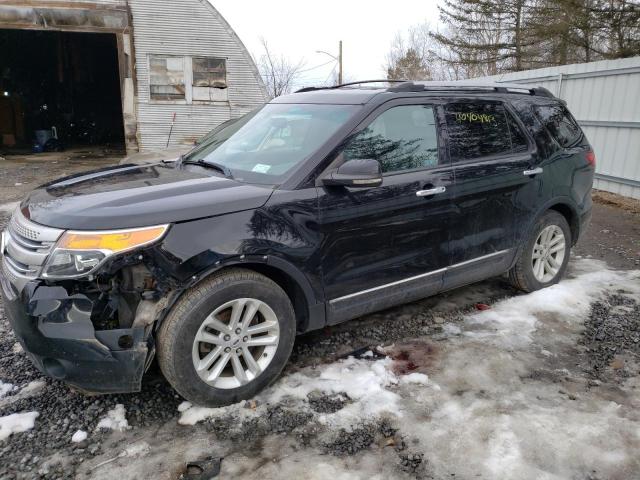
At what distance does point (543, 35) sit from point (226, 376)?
1941cm

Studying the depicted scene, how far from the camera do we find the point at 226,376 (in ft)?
9.69

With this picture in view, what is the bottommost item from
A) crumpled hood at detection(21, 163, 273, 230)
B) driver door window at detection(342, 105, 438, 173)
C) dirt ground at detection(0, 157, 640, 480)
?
dirt ground at detection(0, 157, 640, 480)

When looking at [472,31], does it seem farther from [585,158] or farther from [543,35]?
[585,158]

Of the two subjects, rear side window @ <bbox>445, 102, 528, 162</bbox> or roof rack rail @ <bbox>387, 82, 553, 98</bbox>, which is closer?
roof rack rail @ <bbox>387, 82, 553, 98</bbox>

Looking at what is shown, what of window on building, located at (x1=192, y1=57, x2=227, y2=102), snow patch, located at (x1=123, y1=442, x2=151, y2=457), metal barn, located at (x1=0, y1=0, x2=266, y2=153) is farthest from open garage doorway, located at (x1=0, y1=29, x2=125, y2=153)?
snow patch, located at (x1=123, y1=442, x2=151, y2=457)

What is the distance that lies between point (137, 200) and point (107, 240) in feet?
1.06

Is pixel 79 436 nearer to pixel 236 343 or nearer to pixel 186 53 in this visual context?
pixel 236 343

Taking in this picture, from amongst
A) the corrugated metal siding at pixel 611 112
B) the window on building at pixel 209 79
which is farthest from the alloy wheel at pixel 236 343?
the window on building at pixel 209 79

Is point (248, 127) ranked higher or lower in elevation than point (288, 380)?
higher

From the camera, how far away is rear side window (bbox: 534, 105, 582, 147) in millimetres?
4484

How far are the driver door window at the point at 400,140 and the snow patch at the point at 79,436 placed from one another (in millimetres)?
2213

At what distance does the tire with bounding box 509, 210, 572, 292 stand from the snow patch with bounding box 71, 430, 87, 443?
364 cm

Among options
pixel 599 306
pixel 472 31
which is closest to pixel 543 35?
pixel 472 31

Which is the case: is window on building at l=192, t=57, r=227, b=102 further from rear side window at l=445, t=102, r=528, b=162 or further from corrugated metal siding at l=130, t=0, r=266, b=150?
rear side window at l=445, t=102, r=528, b=162
